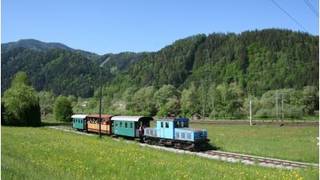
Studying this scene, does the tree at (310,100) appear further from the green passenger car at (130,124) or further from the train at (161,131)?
the green passenger car at (130,124)

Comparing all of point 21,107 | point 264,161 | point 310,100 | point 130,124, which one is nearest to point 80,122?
point 130,124

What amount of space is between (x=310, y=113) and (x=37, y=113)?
2786 inches

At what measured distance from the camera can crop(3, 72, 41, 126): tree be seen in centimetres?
9250

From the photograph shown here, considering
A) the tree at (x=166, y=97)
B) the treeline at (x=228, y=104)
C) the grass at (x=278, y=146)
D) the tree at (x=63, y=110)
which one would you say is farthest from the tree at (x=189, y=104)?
the grass at (x=278, y=146)

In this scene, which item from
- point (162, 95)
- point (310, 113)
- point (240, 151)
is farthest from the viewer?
point (162, 95)

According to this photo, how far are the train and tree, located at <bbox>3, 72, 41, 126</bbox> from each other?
3220cm

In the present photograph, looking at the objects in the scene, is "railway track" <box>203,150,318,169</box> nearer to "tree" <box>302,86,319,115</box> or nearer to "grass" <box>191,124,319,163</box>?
"grass" <box>191,124,319,163</box>

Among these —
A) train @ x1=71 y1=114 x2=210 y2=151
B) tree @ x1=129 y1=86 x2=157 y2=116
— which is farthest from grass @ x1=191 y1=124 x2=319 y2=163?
tree @ x1=129 y1=86 x2=157 y2=116

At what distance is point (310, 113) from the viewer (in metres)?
131

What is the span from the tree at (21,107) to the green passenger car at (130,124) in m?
37.8

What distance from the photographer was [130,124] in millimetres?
56625

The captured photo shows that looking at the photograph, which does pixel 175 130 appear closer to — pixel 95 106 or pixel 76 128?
pixel 76 128

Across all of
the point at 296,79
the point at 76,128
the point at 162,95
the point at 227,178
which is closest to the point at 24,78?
the point at 76,128

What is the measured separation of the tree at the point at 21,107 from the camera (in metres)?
92.5
